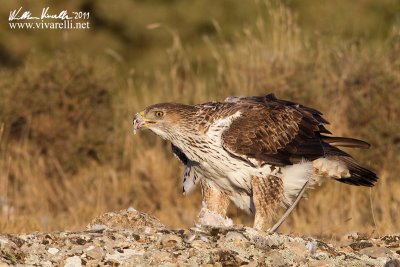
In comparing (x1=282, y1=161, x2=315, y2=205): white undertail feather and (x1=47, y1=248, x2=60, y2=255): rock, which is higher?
(x1=282, y1=161, x2=315, y2=205): white undertail feather

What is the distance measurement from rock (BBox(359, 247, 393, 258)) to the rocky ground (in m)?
0.02

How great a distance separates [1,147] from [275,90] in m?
3.43

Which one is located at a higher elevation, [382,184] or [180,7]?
[180,7]

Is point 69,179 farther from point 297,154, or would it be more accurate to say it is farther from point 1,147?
point 297,154

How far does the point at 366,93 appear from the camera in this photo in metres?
11.5

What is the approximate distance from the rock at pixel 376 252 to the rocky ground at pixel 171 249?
20 mm

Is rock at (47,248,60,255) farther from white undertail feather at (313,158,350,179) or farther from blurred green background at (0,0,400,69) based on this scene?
blurred green background at (0,0,400,69)

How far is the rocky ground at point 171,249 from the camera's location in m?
5.83

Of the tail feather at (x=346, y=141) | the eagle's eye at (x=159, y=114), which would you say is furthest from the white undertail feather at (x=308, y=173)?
the eagle's eye at (x=159, y=114)

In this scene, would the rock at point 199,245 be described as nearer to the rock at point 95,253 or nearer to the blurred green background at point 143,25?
the rock at point 95,253

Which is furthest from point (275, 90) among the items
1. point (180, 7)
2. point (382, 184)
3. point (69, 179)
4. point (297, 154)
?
point (180, 7)

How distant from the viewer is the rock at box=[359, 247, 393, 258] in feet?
21.6

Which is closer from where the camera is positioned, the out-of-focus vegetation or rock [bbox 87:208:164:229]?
rock [bbox 87:208:164:229]

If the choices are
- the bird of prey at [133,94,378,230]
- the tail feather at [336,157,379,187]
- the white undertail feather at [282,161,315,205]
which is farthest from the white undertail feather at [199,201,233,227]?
the tail feather at [336,157,379,187]
